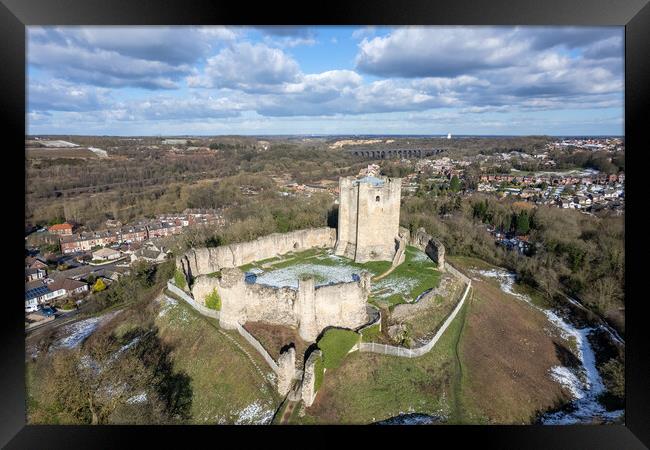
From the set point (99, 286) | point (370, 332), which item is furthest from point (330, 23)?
point (99, 286)

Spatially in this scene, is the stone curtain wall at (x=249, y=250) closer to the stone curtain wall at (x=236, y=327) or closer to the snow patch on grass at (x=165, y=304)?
the stone curtain wall at (x=236, y=327)

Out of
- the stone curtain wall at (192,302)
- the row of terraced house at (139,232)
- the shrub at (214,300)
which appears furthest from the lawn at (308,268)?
the row of terraced house at (139,232)

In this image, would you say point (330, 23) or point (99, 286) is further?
point (99, 286)

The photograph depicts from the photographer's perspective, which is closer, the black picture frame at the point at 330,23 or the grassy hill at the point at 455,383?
the black picture frame at the point at 330,23

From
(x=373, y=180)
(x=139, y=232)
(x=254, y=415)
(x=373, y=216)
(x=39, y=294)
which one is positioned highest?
(x=373, y=180)

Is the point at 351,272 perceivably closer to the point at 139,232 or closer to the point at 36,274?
the point at 36,274

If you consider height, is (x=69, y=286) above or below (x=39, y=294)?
above

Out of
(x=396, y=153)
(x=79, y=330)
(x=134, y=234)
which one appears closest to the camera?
(x=79, y=330)
